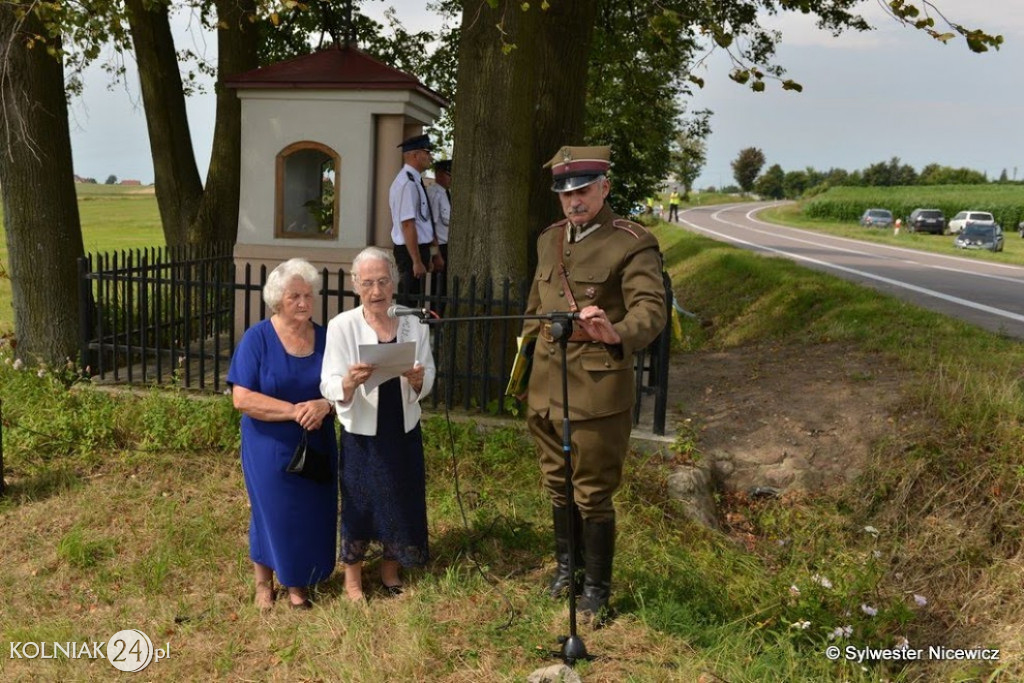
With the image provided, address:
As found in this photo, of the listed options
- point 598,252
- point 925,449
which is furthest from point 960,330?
point 598,252

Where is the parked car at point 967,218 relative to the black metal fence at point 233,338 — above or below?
above

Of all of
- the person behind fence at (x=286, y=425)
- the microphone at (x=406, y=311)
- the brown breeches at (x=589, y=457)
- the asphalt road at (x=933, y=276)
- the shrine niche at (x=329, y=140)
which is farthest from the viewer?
the asphalt road at (x=933, y=276)

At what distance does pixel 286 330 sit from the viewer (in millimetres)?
4387

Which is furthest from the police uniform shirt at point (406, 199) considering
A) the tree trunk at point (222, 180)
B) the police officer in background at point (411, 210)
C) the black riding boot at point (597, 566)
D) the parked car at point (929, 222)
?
the parked car at point (929, 222)

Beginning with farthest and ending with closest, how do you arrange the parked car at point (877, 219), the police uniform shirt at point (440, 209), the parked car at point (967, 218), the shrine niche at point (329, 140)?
the parked car at point (877, 219)
the parked car at point (967, 218)
the shrine niche at point (329, 140)
the police uniform shirt at point (440, 209)

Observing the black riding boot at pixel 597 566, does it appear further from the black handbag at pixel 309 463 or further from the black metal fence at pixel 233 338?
the black metal fence at pixel 233 338

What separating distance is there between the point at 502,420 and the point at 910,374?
11.2 feet

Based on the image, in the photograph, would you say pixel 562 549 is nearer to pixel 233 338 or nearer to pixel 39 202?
pixel 233 338

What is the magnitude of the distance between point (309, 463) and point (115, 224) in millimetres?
41276

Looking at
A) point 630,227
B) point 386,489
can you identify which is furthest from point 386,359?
point 630,227

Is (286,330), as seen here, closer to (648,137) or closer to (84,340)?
(84,340)

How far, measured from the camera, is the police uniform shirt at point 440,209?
8.30m

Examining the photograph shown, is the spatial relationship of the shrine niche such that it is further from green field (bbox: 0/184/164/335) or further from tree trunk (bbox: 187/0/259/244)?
green field (bbox: 0/184/164/335)

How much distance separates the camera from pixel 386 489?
4.48 meters
